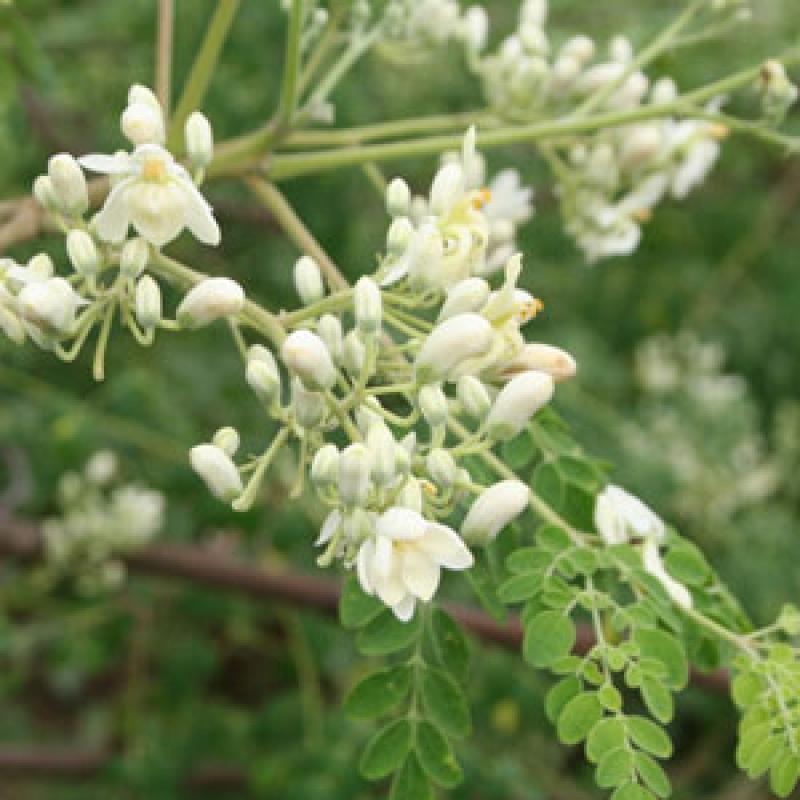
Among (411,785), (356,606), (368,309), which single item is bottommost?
(411,785)

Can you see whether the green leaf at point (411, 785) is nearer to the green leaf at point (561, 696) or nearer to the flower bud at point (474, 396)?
the green leaf at point (561, 696)

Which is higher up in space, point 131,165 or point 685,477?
point 131,165

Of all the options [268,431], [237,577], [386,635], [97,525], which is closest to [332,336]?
[386,635]

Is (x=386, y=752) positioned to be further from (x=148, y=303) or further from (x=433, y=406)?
(x=148, y=303)

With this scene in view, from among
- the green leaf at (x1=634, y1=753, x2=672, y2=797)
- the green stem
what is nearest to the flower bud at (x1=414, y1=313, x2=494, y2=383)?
the green leaf at (x1=634, y1=753, x2=672, y2=797)

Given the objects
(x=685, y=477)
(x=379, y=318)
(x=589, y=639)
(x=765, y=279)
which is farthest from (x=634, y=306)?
(x=379, y=318)

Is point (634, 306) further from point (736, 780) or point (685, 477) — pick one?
point (736, 780)
